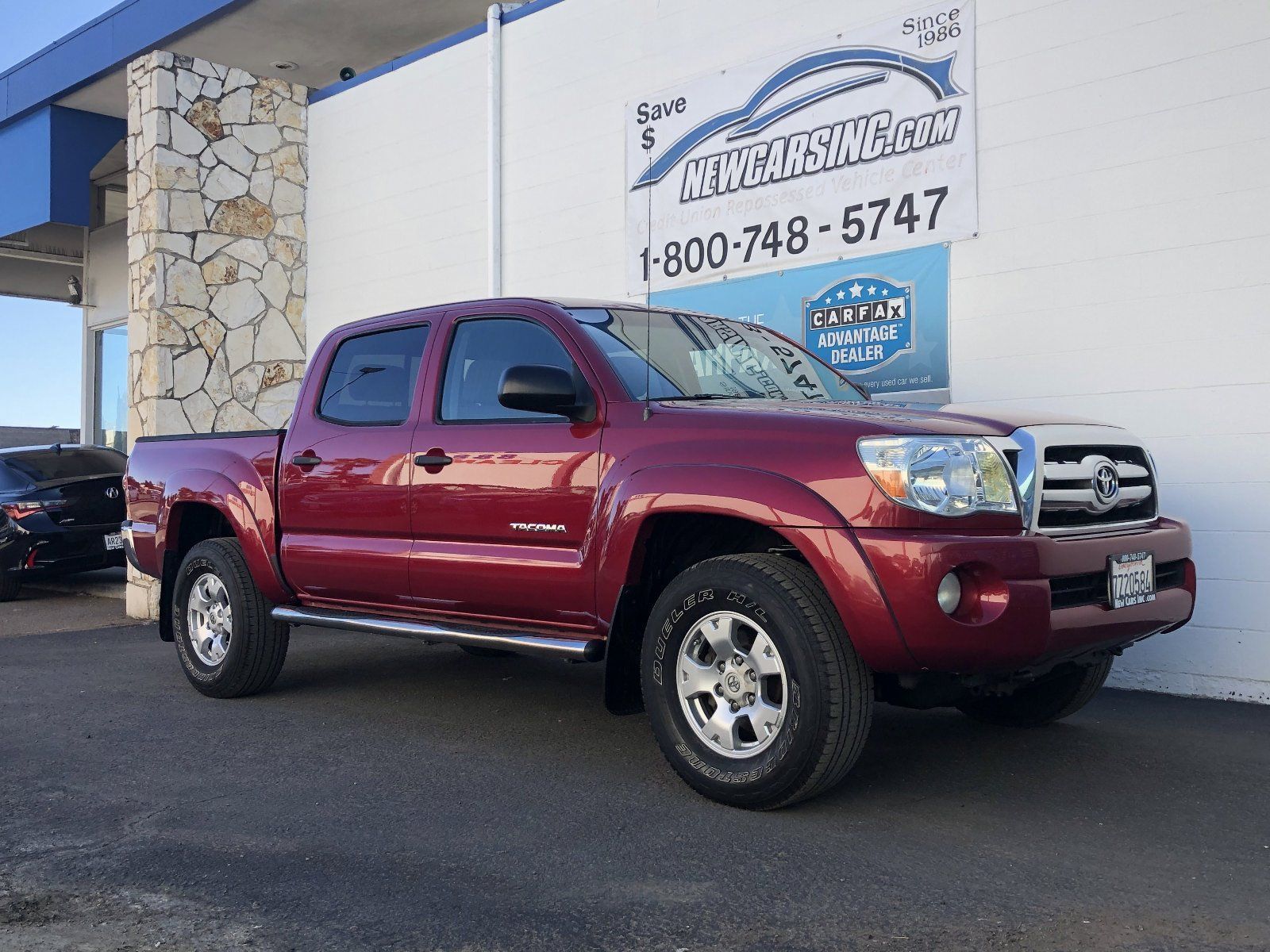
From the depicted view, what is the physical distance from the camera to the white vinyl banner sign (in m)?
7.38

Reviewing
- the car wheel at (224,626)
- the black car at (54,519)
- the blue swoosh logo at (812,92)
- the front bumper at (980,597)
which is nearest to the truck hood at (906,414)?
the front bumper at (980,597)

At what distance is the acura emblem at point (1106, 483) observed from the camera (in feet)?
13.9

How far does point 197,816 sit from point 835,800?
2.20 m

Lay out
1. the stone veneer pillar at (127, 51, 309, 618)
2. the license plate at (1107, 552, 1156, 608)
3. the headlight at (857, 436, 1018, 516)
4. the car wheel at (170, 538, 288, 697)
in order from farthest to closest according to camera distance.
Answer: the stone veneer pillar at (127, 51, 309, 618) → the car wheel at (170, 538, 288, 697) → the license plate at (1107, 552, 1156, 608) → the headlight at (857, 436, 1018, 516)

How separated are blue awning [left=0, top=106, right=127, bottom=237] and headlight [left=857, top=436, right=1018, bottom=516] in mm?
12703

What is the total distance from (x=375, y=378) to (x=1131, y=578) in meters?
3.50

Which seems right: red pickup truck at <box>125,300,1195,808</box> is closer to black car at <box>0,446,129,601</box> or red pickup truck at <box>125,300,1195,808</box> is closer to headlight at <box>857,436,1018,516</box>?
headlight at <box>857,436,1018,516</box>

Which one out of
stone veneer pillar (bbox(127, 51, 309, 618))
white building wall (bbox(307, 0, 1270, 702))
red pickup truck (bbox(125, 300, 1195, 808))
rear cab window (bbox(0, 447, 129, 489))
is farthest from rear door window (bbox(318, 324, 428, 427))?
rear cab window (bbox(0, 447, 129, 489))

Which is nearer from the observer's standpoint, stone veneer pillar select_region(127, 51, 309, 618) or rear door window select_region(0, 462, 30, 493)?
stone veneer pillar select_region(127, 51, 309, 618)

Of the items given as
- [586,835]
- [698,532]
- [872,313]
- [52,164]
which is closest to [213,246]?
[52,164]

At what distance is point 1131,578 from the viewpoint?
4.24m

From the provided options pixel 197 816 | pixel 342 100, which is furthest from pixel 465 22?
pixel 197 816

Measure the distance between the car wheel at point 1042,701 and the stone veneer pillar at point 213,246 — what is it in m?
7.65

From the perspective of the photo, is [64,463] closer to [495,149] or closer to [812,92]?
[495,149]
